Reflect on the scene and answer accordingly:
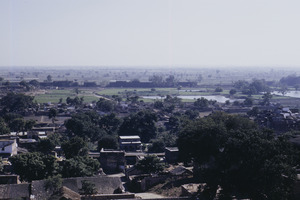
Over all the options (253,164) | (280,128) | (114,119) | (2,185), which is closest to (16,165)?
(2,185)

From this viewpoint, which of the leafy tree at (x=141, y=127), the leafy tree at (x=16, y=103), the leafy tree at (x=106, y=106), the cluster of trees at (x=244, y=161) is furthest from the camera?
the leafy tree at (x=106, y=106)

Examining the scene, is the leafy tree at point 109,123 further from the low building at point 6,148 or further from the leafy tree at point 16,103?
the leafy tree at point 16,103

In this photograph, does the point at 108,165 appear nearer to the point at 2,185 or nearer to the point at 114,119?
the point at 2,185

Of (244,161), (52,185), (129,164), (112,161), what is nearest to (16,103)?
(129,164)

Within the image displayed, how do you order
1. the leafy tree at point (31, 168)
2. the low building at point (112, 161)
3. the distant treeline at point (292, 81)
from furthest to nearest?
the distant treeline at point (292, 81)
the low building at point (112, 161)
the leafy tree at point (31, 168)

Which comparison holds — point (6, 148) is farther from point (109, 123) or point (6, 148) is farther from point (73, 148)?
point (109, 123)

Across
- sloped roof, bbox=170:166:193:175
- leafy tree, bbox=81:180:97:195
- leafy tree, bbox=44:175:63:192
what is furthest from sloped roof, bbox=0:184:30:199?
sloped roof, bbox=170:166:193:175

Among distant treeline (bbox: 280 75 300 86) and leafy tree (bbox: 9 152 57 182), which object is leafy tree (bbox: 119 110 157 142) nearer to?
leafy tree (bbox: 9 152 57 182)

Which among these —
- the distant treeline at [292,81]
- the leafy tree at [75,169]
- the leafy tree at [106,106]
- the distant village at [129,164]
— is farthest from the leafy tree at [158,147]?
the distant treeline at [292,81]
